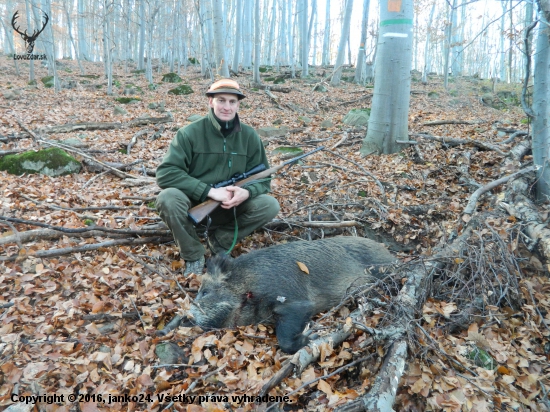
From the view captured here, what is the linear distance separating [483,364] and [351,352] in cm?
100

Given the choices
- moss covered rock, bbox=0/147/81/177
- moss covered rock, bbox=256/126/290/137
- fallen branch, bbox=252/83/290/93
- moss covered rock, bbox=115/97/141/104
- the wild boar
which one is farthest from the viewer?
fallen branch, bbox=252/83/290/93

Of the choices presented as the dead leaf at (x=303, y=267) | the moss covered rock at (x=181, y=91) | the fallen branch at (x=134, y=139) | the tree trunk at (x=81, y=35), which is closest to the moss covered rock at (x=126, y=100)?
the moss covered rock at (x=181, y=91)

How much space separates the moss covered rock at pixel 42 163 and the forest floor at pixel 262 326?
238mm

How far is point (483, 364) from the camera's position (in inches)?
111

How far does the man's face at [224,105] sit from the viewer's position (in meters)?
4.39

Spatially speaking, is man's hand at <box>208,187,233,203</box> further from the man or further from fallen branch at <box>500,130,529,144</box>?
fallen branch at <box>500,130,529,144</box>

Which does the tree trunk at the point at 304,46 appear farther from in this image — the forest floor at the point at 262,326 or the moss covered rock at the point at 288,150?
the forest floor at the point at 262,326

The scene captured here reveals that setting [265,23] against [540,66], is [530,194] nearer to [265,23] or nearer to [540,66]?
[540,66]

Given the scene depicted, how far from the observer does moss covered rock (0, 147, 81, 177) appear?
22.4 ft

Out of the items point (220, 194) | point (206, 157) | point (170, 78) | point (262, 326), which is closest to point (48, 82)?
point (170, 78)

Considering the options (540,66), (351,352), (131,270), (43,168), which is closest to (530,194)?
(540,66)

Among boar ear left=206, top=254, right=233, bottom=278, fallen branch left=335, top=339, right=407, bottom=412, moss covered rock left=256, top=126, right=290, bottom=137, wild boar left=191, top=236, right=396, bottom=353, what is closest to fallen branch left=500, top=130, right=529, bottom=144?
wild boar left=191, top=236, right=396, bottom=353

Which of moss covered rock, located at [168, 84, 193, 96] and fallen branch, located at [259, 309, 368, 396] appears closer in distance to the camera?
fallen branch, located at [259, 309, 368, 396]

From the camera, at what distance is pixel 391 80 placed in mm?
7305
